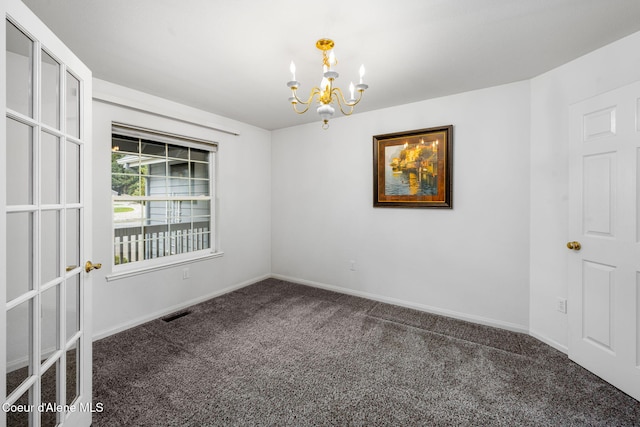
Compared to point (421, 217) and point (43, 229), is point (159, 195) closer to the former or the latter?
point (43, 229)

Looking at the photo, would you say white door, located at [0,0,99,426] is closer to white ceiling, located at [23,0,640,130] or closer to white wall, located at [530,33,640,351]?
white ceiling, located at [23,0,640,130]

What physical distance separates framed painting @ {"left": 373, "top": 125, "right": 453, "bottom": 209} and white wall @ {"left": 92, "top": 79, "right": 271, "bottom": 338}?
1.82 metres

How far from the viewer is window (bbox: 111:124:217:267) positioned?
9.48 feet

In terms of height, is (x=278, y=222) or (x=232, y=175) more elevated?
(x=232, y=175)

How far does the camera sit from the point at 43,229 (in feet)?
4.06

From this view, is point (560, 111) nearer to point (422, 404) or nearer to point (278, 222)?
point (422, 404)

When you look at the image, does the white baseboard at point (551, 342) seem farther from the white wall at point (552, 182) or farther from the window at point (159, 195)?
the window at point (159, 195)

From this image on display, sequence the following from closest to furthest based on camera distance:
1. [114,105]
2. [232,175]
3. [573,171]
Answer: [573,171], [114,105], [232,175]

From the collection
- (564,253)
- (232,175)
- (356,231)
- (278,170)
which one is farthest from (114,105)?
(564,253)

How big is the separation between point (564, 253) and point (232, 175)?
144 inches

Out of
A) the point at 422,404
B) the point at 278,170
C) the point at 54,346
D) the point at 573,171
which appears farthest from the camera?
the point at 278,170

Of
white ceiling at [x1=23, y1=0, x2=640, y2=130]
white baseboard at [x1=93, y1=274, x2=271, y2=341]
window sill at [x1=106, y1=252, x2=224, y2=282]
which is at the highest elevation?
white ceiling at [x1=23, y1=0, x2=640, y2=130]

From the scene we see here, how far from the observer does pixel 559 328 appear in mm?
2379

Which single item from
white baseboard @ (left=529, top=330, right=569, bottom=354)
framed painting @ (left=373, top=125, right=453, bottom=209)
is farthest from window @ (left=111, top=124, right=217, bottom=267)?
white baseboard @ (left=529, top=330, right=569, bottom=354)
